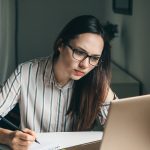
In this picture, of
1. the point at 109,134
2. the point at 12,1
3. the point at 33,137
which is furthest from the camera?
the point at 12,1

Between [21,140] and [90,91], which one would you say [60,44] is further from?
[21,140]

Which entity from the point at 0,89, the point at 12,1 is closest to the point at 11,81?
the point at 0,89

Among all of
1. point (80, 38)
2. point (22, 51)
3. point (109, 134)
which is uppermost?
point (80, 38)

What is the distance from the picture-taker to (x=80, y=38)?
1.38 m

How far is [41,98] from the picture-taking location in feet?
4.95

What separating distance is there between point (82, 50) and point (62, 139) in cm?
34

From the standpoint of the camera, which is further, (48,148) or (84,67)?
(84,67)

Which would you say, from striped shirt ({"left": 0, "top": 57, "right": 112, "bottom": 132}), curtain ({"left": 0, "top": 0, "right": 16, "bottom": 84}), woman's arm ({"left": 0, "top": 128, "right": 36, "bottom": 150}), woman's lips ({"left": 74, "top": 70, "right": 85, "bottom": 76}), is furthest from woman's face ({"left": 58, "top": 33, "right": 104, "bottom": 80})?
curtain ({"left": 0, "top": 0, "right": 16, "bottom": 84})

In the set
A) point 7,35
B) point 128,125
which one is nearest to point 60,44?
point 128,125

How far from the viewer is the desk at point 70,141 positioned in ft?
3.92

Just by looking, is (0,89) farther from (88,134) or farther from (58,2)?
(58,2)

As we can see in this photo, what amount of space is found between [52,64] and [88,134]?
0.34m

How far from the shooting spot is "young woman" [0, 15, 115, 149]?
1.45 m

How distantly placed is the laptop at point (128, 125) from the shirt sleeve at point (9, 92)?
0.60m
